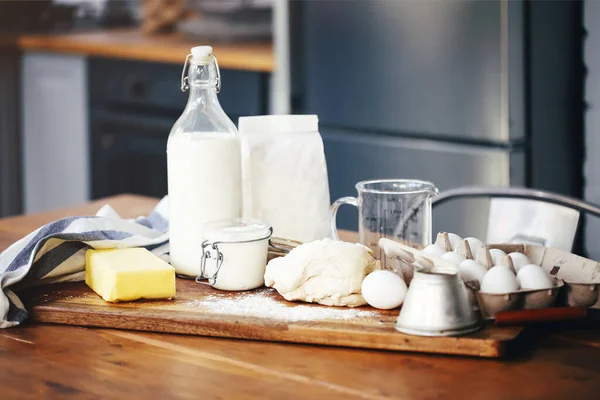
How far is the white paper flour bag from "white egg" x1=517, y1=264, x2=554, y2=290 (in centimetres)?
38

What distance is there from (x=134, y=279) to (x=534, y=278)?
0.47 meters

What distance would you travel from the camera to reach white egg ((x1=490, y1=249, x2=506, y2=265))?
1.04 m

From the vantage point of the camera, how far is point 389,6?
103 inches

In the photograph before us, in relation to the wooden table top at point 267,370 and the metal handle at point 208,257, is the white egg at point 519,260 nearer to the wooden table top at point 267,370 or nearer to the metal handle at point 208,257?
the wooden table top at point 267,370

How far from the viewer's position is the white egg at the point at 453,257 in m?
1.04

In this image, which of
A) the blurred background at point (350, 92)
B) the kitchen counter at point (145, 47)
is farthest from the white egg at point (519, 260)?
the kitchen counter at point (145, 47)

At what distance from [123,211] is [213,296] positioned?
66 centimetres

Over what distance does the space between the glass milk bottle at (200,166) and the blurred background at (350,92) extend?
1332 millimetres

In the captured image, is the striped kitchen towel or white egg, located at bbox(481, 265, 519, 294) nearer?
white egg, located at bbox(481, 265, 519, 294)

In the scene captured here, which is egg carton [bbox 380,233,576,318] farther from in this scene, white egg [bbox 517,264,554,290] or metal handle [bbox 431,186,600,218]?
metal handle [bbox 431,186,600,218]

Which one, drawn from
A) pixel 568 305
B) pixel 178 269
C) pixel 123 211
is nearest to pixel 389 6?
pixel 123 211

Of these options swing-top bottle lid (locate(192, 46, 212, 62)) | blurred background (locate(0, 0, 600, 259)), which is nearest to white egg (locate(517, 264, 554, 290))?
swing-top bottle lid (locate(192, 46, 212, 62))

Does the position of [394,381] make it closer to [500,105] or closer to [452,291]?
[452,291]

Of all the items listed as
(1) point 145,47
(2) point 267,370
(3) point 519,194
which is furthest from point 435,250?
(1) point 145,47
